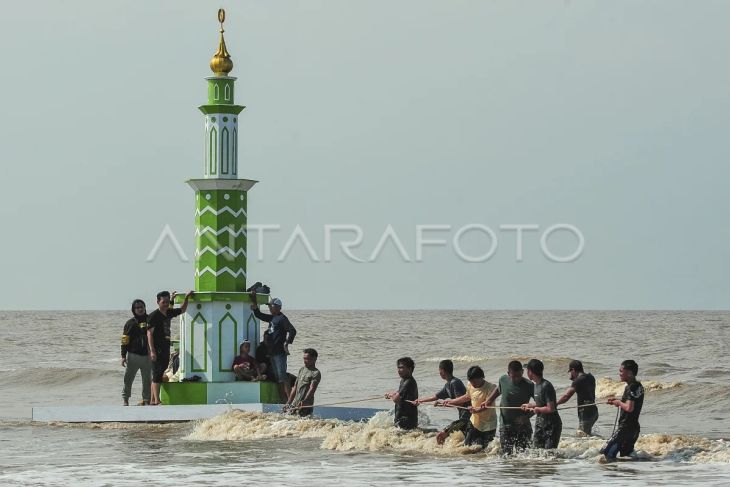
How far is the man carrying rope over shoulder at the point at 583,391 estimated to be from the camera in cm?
1819

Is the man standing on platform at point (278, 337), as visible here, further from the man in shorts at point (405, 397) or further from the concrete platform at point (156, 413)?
the man in shorts at point (405, 397)

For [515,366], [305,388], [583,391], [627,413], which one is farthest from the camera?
[305,388]

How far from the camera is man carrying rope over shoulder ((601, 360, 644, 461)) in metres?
16.6

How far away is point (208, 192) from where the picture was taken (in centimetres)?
2261

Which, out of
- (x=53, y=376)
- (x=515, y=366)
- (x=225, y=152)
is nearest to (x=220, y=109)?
(x=225, y=152)

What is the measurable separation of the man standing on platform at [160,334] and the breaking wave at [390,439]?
3.77ft

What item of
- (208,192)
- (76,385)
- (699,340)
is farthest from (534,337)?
(208,192)

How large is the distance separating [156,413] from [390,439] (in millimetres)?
4552

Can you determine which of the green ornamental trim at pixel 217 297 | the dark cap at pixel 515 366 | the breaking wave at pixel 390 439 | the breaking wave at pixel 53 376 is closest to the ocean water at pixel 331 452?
the breaking wave at pixel 390 439

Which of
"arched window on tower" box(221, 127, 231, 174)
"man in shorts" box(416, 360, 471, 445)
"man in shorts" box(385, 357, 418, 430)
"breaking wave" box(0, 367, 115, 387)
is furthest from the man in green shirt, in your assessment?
"breaking wave" box(0, 367, 115, 387)

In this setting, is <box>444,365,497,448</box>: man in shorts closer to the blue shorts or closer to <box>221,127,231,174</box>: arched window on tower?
the blue shorts

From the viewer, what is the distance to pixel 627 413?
16.8 metres

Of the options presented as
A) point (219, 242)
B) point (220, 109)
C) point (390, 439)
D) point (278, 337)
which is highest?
point (220, 109)

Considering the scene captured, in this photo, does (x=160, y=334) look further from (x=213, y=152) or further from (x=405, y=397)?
(x=405, y=397)
